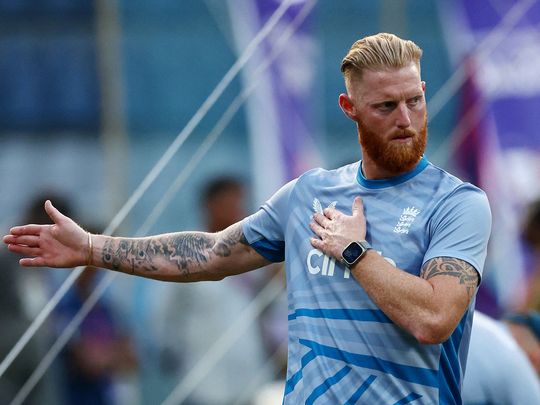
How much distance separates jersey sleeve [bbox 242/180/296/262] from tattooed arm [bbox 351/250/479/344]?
1.81 ft

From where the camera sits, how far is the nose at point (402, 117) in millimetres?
4066

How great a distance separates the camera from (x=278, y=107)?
850cm

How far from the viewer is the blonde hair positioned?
413 cm

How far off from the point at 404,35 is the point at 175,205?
1.98 meters

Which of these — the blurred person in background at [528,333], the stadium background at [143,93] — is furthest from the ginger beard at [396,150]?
the stadium background at [143,93]

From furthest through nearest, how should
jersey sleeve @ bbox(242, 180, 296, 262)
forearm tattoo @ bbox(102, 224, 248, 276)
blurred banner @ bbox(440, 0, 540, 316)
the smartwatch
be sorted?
blurred banner @ bbox(440, 0, 540, 316) → forearm tattoo @ bbox(102, 224, 248, 276) → jersey sleeve @ bbox(242, 180, 296, 262) → the smartwatch

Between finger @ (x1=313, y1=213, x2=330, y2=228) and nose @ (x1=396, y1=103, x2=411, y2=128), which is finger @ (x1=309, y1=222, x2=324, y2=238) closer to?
finger @ (x1=313, y1=213, x2=330, y2=228)

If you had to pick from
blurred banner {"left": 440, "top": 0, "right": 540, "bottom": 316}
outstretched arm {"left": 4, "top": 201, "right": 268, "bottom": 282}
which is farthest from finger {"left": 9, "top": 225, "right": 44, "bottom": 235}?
blurred banner {"left": 440, "top": 0, "right": 540, "bottom": 316}

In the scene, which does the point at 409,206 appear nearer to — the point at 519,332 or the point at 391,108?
the point at 391,108

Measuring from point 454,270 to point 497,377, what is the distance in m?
1.08

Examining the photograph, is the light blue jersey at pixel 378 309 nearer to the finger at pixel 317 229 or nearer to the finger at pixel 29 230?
the finger at pixel 317 229

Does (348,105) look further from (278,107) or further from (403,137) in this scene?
(278,107)

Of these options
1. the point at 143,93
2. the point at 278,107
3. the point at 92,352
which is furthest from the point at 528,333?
the point at 143,93

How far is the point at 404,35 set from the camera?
944 centimetres
